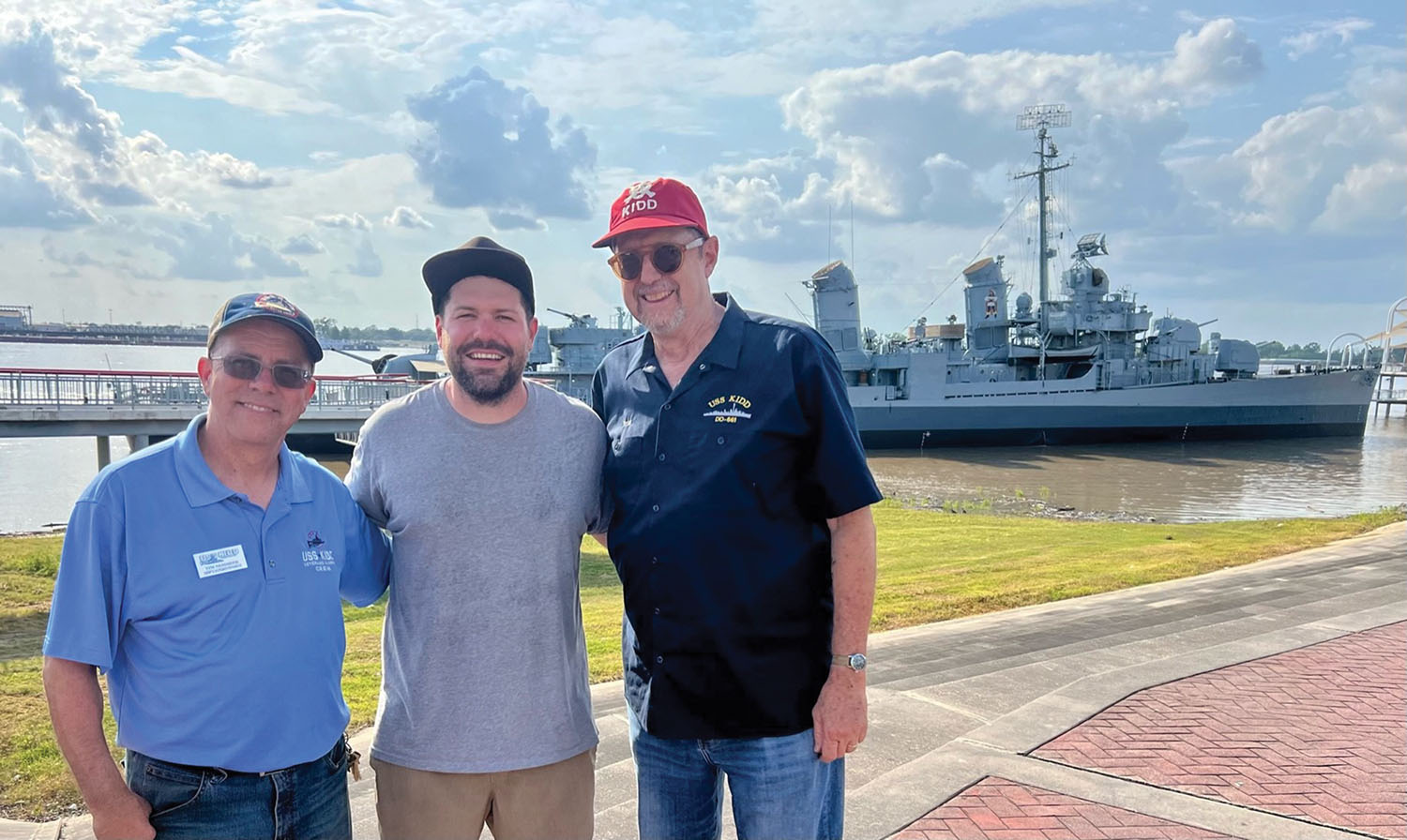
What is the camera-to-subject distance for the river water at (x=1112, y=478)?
24078mm

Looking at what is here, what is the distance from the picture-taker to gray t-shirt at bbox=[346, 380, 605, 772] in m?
2.64

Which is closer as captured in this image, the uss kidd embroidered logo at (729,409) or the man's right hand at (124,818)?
the man's right hand at (124,818)

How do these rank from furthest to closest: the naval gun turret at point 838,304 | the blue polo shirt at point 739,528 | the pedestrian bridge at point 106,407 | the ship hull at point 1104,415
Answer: the naval gun turret at point 838,304 < the ship hull at point 1104,415 < the pedestrian bridge at point 106,407 < the blue polo shirt at point 739,528

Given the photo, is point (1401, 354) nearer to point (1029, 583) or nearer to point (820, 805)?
point (1029, 583)

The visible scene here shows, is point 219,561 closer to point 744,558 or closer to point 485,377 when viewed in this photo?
point 485,377

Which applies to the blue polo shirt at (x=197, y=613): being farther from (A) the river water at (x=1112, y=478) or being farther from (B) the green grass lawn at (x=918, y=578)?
(A) the river water at (x=1112, y=478)

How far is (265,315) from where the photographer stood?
2500 millimetres

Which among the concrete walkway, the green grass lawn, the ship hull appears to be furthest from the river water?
the concrete walkway

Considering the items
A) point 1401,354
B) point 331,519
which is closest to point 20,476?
point 331,519

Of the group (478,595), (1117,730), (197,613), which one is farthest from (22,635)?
(1117,730)

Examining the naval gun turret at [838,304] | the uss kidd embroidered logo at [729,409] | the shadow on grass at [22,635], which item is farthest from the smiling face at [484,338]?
the naval gun turret at [838,304]

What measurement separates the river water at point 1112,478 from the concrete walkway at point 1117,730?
55.2 ft

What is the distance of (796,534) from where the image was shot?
106 inches

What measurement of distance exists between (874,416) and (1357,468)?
746 inches
